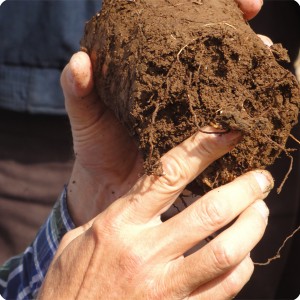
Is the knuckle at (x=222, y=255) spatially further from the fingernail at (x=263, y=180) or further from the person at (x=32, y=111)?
the person at (x=32, y=111)

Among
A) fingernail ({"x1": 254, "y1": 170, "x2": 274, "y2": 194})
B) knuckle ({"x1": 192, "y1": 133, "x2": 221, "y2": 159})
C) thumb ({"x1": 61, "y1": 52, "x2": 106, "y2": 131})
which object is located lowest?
thumb ({"x1": 61, "y1": 52, "x2": 106, "y2": 131})

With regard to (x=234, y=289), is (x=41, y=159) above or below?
below

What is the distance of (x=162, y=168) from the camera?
1200mm

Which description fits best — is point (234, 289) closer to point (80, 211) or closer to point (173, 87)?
point (173, 87)

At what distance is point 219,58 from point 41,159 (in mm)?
1383

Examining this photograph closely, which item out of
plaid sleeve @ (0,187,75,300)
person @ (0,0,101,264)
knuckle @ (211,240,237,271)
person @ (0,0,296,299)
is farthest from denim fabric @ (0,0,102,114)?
knuckle @ (211,240,237,271)

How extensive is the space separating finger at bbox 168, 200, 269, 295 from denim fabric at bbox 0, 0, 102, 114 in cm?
128

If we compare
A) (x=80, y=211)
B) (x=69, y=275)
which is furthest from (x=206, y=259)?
(x=80, y=211)

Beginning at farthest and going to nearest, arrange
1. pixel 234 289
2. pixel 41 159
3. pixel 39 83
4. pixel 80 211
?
pixel 41 159
pixel 39 83
pixel 80 211
pixel 234 289

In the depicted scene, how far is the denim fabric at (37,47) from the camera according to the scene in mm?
2123

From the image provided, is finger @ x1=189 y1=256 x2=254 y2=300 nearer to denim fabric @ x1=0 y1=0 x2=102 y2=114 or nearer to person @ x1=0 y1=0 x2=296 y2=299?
person @ x1=0 y1=0 x2=296 y2=299

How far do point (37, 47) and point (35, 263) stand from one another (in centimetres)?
101

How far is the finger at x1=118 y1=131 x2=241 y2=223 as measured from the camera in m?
1.18

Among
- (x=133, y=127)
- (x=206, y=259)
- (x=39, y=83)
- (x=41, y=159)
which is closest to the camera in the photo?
(x=206, y=259)
